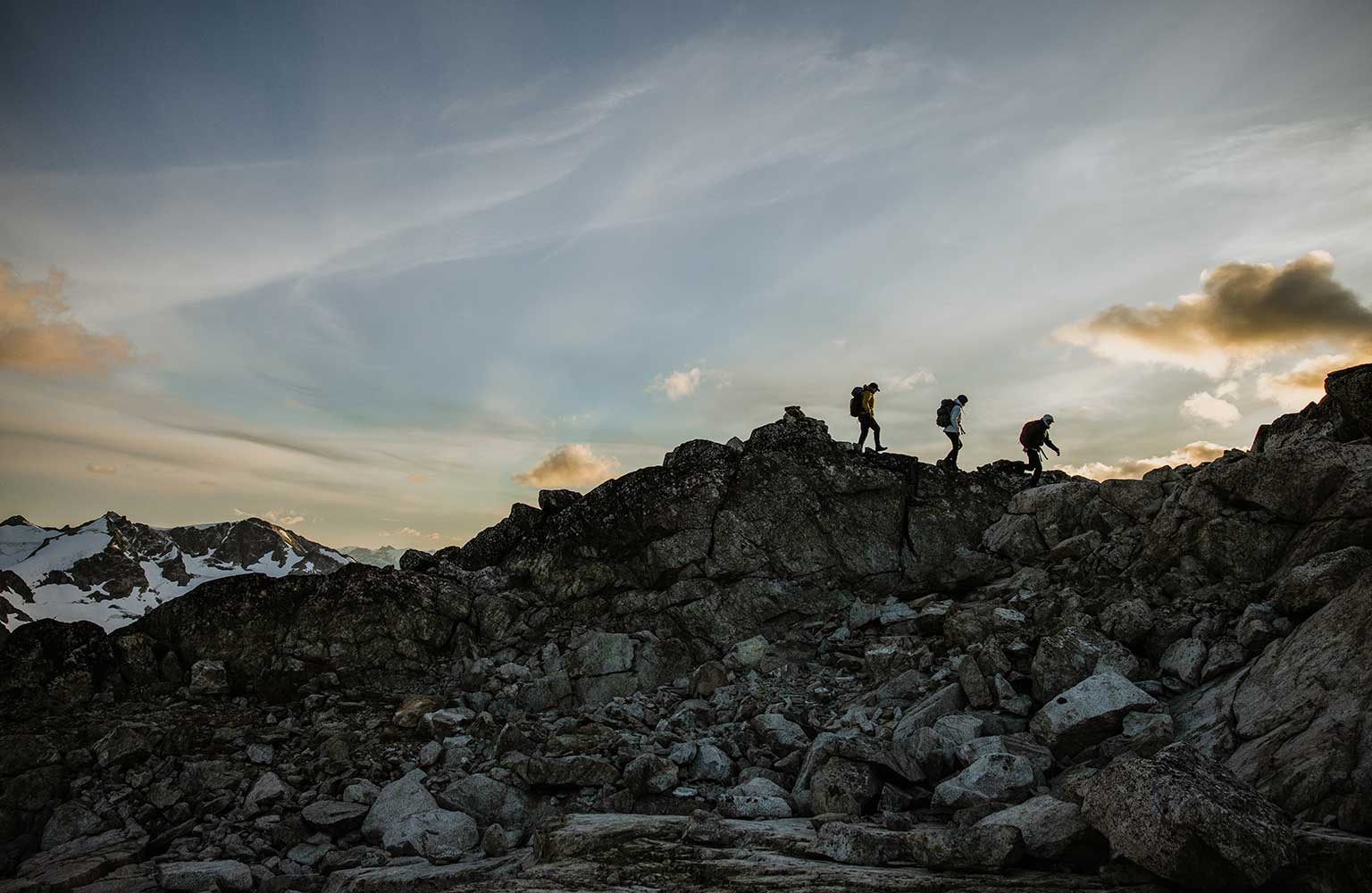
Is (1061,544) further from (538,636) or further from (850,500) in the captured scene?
(538,636)

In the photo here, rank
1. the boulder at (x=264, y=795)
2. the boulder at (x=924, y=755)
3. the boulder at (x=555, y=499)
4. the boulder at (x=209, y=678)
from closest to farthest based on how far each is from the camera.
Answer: the boulder at (x=924, y=755)
the boulder at (x=264, y=795)
the boulder at (x=209, y=678)
the boulder at (x=555, y=499)

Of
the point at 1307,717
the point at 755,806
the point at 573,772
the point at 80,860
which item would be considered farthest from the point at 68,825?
the point at 1307,717

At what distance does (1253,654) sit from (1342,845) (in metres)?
7.21

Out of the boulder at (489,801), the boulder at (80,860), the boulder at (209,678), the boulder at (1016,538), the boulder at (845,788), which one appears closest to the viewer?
the boulder at (845,788)

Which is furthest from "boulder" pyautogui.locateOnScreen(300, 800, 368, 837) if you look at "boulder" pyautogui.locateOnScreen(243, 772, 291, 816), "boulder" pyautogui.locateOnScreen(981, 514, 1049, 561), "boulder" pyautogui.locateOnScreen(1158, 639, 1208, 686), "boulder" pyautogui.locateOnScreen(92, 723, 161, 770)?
"boulder" pyautogui.locateOnScreen(981, 514, 1049, 561)

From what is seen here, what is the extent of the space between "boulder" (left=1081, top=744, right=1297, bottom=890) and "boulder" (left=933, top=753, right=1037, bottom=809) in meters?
2.67

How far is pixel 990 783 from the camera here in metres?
10.9

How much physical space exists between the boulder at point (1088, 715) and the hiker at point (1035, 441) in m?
14.7

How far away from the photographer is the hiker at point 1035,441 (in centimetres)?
2609

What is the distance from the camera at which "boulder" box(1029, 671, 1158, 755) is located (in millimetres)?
12250

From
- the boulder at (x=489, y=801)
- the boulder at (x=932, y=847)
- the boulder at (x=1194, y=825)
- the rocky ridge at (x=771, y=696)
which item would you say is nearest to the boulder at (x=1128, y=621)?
the rocky ridge at (x=771, y=696)

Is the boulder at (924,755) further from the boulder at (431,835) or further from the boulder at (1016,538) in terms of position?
the boulder at (1016,538)

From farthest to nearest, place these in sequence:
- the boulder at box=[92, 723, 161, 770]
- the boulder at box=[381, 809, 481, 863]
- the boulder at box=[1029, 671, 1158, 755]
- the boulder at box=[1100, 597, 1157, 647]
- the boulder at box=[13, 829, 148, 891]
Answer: the boulder at box=[92, 723, 161, 770] → the boulder at box=[1100, 597, 1157, 647] → the boulder at box=[381, 809, 481, 863] → the boulder at box=[13, 829, 148, 891] → the boulder at box=[1029, 671, 1158, 755]

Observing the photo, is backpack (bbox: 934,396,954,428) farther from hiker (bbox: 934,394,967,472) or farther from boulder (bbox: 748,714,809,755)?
boulder (bbox: 748,714,809,755)
